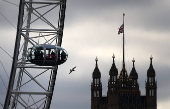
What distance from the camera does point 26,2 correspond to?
80.0 meters

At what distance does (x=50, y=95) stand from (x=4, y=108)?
179 inches

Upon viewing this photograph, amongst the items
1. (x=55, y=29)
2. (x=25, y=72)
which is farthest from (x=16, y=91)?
(x=55, y=29)

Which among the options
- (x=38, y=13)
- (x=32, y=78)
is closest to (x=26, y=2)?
(x=38, y=13)

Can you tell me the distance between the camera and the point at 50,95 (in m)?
85.6

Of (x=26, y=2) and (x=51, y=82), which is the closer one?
(x=26, y=2)

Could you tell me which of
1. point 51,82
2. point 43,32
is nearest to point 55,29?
point 43,32

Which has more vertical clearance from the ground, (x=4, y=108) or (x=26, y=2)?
(x=26, y=2)

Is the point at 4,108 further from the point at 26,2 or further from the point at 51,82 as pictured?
the point at 26,2

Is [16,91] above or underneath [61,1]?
underneath

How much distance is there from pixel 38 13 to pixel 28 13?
133 inches

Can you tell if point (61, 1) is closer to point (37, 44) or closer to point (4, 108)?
point (37, 44)

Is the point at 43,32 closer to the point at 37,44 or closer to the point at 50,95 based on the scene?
the point at 37,44

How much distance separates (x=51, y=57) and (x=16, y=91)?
5846mm

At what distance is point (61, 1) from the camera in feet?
265
